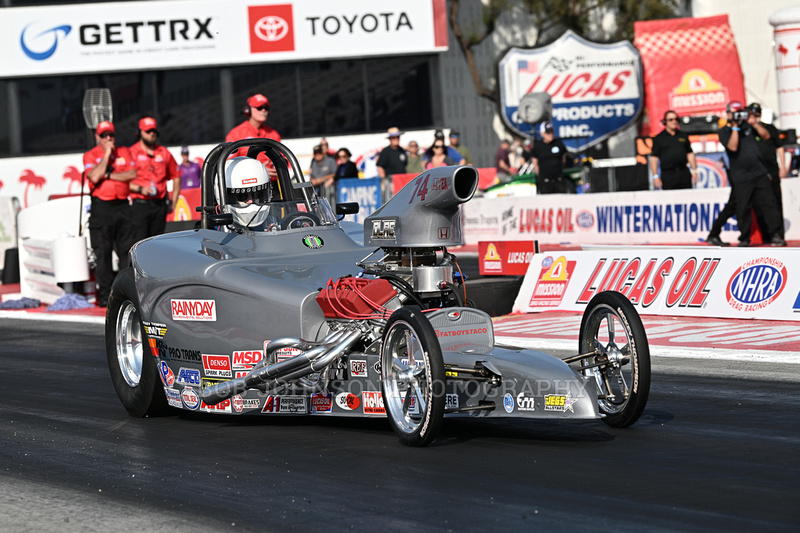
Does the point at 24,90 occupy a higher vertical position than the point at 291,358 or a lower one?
higher

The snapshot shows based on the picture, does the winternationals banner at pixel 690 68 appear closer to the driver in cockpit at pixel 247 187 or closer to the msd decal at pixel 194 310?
the driver in cockpit at pixel 247 187

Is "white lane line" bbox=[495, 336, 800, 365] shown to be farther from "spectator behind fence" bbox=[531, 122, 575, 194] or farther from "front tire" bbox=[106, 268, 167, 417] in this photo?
"spectator behind fence" bbox=[531, 122, 575, 194]

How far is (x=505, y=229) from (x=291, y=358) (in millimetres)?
15773

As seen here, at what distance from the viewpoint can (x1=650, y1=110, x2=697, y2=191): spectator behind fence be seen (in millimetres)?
19141

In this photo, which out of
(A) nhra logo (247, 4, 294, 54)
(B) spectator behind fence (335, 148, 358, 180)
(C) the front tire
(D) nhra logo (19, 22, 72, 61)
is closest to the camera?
(C) the front tire

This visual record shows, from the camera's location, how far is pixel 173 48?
107 feet

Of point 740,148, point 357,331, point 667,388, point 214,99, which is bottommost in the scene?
point 667,388

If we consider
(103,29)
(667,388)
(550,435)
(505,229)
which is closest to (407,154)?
(505,229)

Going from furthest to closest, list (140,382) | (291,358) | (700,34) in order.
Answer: (700,34) → (140,382) → (291,358)

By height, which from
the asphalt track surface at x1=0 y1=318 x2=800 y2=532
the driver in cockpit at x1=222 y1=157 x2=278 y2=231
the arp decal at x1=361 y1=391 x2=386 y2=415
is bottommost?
the asphalt track surface at x1=0 y1=318 x2=800 y2=532

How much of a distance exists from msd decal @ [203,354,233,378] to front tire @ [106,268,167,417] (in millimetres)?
571

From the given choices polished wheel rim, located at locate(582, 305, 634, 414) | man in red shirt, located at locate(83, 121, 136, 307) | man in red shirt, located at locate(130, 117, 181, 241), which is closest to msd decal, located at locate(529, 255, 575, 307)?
man in red shirt, located at locate(130, 117, 181, 241)

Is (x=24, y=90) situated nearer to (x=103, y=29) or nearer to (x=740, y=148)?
(x=103, y=29)

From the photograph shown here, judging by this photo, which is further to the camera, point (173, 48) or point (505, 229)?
point (173, 48)
